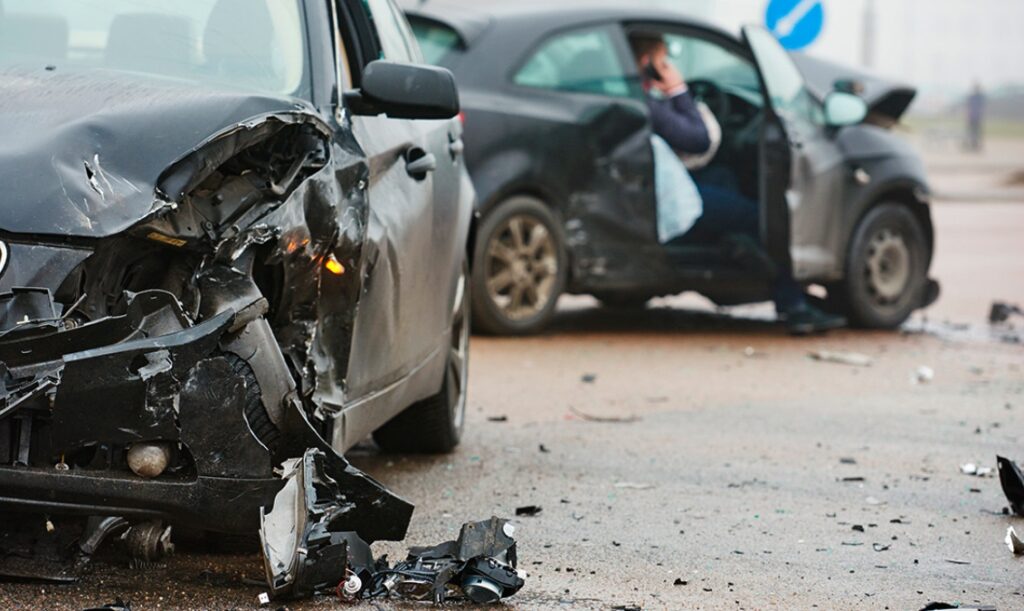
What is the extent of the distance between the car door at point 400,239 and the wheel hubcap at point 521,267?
399 centimetres

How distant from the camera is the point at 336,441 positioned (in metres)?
4.79

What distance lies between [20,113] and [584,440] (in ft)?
12.2

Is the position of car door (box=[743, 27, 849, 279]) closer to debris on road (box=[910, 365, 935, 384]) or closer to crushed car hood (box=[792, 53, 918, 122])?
crushed car hood (box=[792, 53, 918, 122])

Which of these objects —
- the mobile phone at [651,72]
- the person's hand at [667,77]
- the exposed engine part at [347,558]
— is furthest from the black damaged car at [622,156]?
the exposed engine part at [347,558]

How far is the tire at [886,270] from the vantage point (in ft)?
39.2

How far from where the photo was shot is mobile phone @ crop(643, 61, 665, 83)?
11398mm

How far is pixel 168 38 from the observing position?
5.27 metres

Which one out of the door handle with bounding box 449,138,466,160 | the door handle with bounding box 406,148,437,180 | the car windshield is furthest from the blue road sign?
the car windshield

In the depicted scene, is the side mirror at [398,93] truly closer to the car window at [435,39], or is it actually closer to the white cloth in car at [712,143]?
the car window at [435,39]

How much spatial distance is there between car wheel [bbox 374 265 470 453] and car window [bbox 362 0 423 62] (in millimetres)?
931

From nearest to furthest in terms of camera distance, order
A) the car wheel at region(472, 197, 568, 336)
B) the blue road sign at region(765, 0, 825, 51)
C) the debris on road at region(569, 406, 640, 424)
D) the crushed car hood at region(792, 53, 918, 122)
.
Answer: the debris on road at region(569, 406, 640, 424)
the car wheel at region(472, 197, 568, 336)
the crushed car hood at region(792, 53, 918, 122)
the blue road sign at region(765, 0, 825, 51)

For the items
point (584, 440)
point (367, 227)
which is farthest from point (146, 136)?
point (584, 440)

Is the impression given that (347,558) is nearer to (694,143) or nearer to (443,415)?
(443,415)

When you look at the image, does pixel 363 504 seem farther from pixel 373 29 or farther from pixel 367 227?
pixel 373 29
